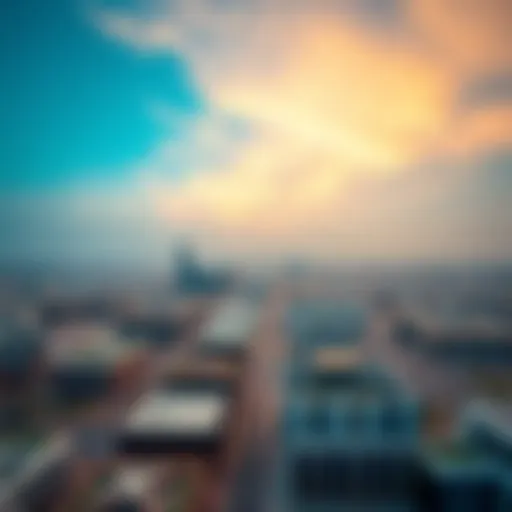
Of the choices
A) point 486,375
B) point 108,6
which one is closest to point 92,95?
point 108,6

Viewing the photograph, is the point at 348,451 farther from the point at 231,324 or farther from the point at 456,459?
the point at 231,324

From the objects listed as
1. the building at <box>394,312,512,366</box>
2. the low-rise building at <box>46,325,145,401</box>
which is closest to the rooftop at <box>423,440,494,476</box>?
the building at <box>394,312,512,366</box>

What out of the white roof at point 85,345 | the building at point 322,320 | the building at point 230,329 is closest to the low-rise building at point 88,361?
the white roof at point 85,345

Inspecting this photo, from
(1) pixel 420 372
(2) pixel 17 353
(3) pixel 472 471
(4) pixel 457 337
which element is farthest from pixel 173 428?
(4) pixel 457 337

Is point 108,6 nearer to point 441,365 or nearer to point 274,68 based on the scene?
point 274,68

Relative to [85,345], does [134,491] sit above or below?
below

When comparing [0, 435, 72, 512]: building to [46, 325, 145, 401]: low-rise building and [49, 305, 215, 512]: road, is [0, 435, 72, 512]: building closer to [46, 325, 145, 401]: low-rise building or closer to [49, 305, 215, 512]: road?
[49, 305, 215, 512]: road

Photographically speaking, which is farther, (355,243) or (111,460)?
(355,243)
